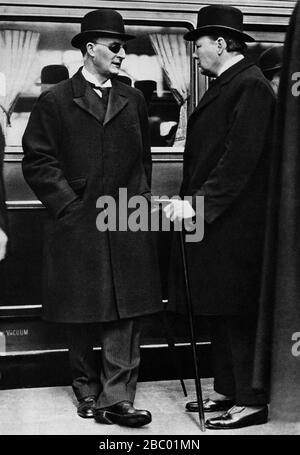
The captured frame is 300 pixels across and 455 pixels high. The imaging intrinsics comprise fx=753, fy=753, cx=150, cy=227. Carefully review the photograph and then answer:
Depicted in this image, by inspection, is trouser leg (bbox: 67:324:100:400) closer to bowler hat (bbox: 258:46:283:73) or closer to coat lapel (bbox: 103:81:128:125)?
coat lapel (bbox: 103:81:128:125)

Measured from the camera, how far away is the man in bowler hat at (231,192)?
12.5 ft

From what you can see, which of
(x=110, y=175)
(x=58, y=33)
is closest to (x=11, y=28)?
(x=58, y=33)

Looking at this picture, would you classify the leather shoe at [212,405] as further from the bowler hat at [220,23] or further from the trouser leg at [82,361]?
the bowler hat at [220,23]

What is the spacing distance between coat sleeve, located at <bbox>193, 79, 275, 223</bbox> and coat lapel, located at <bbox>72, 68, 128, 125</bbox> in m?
0.67

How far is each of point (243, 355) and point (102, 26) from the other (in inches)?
75.8

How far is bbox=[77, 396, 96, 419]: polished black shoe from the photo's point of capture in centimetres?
411

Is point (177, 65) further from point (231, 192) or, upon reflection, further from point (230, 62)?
point (231, 192)

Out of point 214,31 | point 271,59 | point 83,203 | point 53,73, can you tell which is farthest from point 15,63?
point 271,59

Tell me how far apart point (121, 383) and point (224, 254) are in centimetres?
88

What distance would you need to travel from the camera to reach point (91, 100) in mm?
4098

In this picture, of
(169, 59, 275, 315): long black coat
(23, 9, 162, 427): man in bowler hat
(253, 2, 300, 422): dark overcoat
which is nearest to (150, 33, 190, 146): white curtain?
(23, 9, 162, 427): man in bowler hat

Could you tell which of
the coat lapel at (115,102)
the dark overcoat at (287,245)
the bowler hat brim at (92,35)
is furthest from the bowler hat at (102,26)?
the dark overcoat at (287,245)

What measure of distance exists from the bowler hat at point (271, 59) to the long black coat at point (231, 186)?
860 mm

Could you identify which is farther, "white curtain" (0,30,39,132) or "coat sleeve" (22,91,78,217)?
"white curtain" (0,30,39,132)
